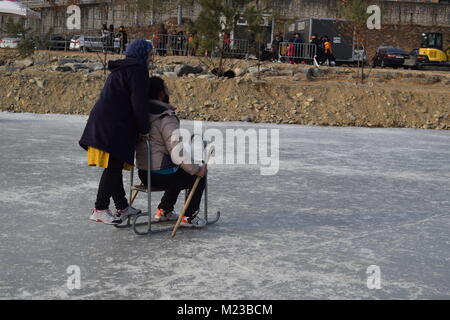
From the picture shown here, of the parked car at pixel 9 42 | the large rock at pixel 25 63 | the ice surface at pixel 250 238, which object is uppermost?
the parked car at pixel 9 42

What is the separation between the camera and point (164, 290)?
4.91 meters

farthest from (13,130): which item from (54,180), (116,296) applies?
(116,296)

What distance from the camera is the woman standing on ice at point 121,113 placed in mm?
6176

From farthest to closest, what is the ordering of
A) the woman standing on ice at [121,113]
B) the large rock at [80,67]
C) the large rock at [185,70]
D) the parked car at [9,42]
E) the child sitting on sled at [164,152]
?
the parked car at [9,42] → the large rock at [80,67] → the large rock at [185,70] → the child sitting on sled at [164,152] → the woman standing on ice at [121,113]

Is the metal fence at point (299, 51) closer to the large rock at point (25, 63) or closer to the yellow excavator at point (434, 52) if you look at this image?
the yellow excavator at point (434, 52)

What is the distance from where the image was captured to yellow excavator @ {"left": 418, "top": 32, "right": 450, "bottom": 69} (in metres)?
36.9

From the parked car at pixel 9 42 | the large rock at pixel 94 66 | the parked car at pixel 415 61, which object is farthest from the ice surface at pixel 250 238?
the parked car at pixel 415 61

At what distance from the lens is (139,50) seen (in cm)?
625

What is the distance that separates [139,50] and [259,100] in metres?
16.5

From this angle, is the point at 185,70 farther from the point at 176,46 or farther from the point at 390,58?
the point at 390,58

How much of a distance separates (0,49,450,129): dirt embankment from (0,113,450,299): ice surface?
10.2 m

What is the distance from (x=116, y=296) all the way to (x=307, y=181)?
542 cm

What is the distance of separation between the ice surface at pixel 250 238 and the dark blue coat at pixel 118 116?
826 millimetres

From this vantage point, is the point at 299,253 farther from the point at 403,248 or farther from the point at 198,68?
the point at 198,68
